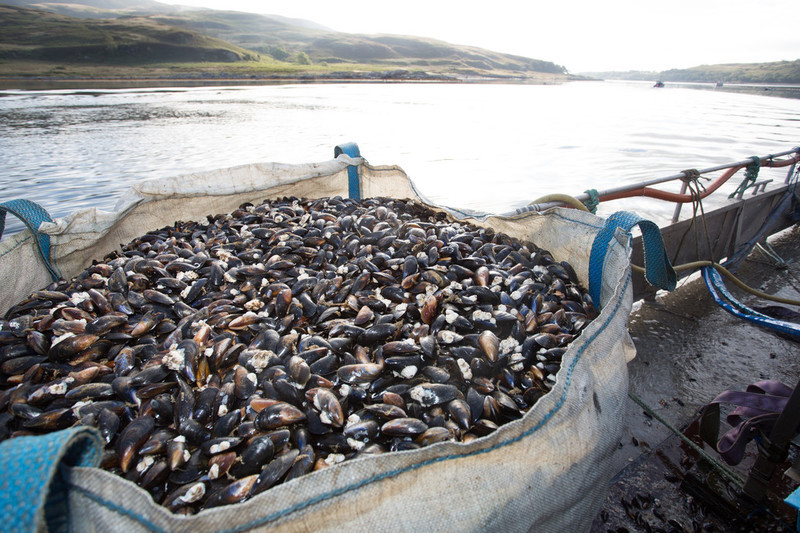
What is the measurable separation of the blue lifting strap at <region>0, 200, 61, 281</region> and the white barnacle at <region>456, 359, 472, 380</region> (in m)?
3.12

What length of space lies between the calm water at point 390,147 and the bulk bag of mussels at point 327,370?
13.9 feet

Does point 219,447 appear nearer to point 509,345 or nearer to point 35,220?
point 509,345

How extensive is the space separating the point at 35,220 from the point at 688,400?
466 centimetres

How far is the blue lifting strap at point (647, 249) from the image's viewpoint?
1920 mm

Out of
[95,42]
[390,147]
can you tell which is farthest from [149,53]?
[390,147]

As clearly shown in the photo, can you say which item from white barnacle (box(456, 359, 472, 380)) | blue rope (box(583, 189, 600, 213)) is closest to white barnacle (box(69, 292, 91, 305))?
white barnacle (box(456, 359, 472, 380))

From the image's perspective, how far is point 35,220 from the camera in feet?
8.82

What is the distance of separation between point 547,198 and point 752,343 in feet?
6.62

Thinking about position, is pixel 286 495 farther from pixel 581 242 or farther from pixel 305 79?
pixel 305 79

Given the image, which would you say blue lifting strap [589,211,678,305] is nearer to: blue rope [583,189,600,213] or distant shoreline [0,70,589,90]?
blue rope [583,189,600,213]

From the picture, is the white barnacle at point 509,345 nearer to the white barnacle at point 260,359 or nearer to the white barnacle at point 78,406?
the white barnacle at point 260,359

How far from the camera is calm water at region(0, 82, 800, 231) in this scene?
7.47m

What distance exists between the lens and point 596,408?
1.34m

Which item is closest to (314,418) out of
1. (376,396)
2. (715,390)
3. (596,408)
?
(376,396)
